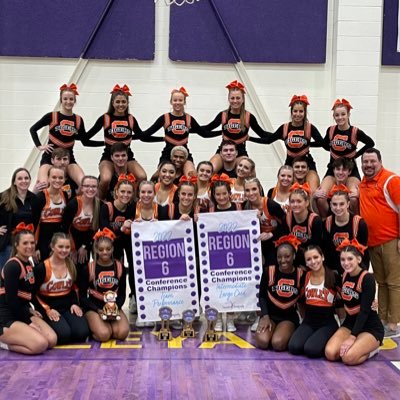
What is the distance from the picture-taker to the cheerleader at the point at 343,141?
20.2 ft

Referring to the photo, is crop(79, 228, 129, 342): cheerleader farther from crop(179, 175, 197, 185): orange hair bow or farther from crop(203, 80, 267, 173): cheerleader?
crop(203, 80, 267, 173): cheerleader

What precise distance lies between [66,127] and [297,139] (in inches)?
90.1

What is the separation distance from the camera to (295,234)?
554 centimetres

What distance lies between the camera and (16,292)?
16.3ft

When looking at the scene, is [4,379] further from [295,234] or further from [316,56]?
[316,56]

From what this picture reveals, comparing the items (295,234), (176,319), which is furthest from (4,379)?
(295,234)

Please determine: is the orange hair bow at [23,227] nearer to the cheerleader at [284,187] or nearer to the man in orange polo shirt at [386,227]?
the cheerleader at [284,187]

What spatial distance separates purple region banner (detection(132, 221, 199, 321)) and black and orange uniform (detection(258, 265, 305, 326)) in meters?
0.64

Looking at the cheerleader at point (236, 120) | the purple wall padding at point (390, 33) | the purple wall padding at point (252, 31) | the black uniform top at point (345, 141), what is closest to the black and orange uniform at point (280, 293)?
the black uniform top at point (345, 141)

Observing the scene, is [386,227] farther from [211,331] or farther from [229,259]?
[211,331]

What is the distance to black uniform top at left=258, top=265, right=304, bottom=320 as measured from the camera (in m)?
5.23

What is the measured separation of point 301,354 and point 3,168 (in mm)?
5507

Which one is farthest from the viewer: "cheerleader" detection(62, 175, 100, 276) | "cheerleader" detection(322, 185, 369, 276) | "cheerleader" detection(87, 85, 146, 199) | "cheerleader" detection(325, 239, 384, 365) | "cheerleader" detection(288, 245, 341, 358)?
"cheerleader" detection(87, 85, 146, 199)

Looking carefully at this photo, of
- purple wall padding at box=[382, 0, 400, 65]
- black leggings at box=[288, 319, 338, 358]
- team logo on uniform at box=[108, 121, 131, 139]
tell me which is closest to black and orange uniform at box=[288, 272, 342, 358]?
black leggings at box=[288, 319, 338, 358]
